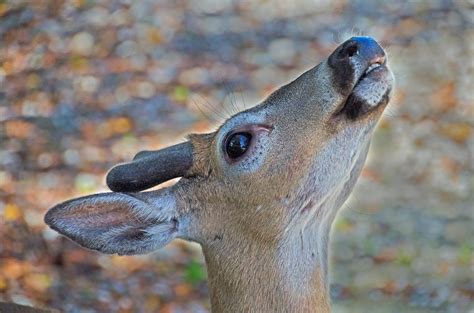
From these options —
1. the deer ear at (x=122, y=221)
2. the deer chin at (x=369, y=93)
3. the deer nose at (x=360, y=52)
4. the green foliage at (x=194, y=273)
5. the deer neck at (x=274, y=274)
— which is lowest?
the green foliage at (x=194, y=273)

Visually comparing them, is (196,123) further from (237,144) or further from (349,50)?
(349,50)

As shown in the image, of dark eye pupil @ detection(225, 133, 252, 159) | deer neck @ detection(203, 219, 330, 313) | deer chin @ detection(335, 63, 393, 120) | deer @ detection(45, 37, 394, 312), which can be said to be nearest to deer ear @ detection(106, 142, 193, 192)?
deer @ detection(45, 37, 394, 312)

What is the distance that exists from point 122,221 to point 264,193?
1.76ft

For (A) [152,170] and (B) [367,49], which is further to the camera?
(A) [152,170]

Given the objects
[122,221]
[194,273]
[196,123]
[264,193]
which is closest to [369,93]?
[264,193]

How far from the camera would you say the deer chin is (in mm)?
3301

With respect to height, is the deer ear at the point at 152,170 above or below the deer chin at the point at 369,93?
below

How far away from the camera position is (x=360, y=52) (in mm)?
Answer: 3326

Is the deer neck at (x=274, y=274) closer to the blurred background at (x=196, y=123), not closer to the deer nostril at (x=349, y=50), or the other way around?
the deer nostril at (x=349, y=50)

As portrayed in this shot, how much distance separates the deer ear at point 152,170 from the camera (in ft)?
12.1

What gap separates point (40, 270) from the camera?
20.1 feet

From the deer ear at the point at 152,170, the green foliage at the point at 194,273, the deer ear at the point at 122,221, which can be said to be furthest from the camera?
the green foliage at the point at 194,273

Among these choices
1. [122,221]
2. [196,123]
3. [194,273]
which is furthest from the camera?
[196,123]

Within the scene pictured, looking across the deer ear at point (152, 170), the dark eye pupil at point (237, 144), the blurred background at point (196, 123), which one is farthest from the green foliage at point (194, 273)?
the dark eye pupil at point (237, 144)
